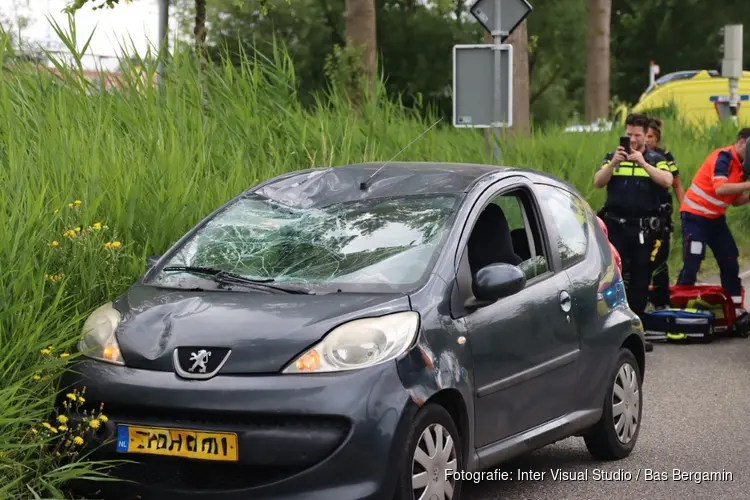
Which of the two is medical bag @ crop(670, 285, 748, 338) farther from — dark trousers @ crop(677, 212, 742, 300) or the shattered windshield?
the shattered windshield

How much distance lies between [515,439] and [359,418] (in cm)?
126

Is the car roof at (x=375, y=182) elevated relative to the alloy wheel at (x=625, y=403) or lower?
elevated

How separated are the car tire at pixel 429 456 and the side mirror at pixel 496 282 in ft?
1.90

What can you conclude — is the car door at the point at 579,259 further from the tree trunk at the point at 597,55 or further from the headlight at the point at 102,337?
the tree trunk at the point at 597,55

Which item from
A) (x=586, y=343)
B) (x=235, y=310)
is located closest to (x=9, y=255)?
(x=235, y=310)

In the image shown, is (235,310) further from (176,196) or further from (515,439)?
(176,196)

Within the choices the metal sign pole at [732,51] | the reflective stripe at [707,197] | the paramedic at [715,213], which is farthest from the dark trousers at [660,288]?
the metal sign pole at [732,51]

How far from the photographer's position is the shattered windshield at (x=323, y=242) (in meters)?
5.65

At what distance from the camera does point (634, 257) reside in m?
11.4

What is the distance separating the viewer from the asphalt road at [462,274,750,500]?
6.28 meters

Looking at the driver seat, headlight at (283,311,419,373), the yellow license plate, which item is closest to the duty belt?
the driver seat

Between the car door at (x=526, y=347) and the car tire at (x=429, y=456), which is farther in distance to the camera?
the car door at (x=526, y=347)

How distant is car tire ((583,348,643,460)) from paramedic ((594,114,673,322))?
4.17m

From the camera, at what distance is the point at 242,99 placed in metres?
10.6
